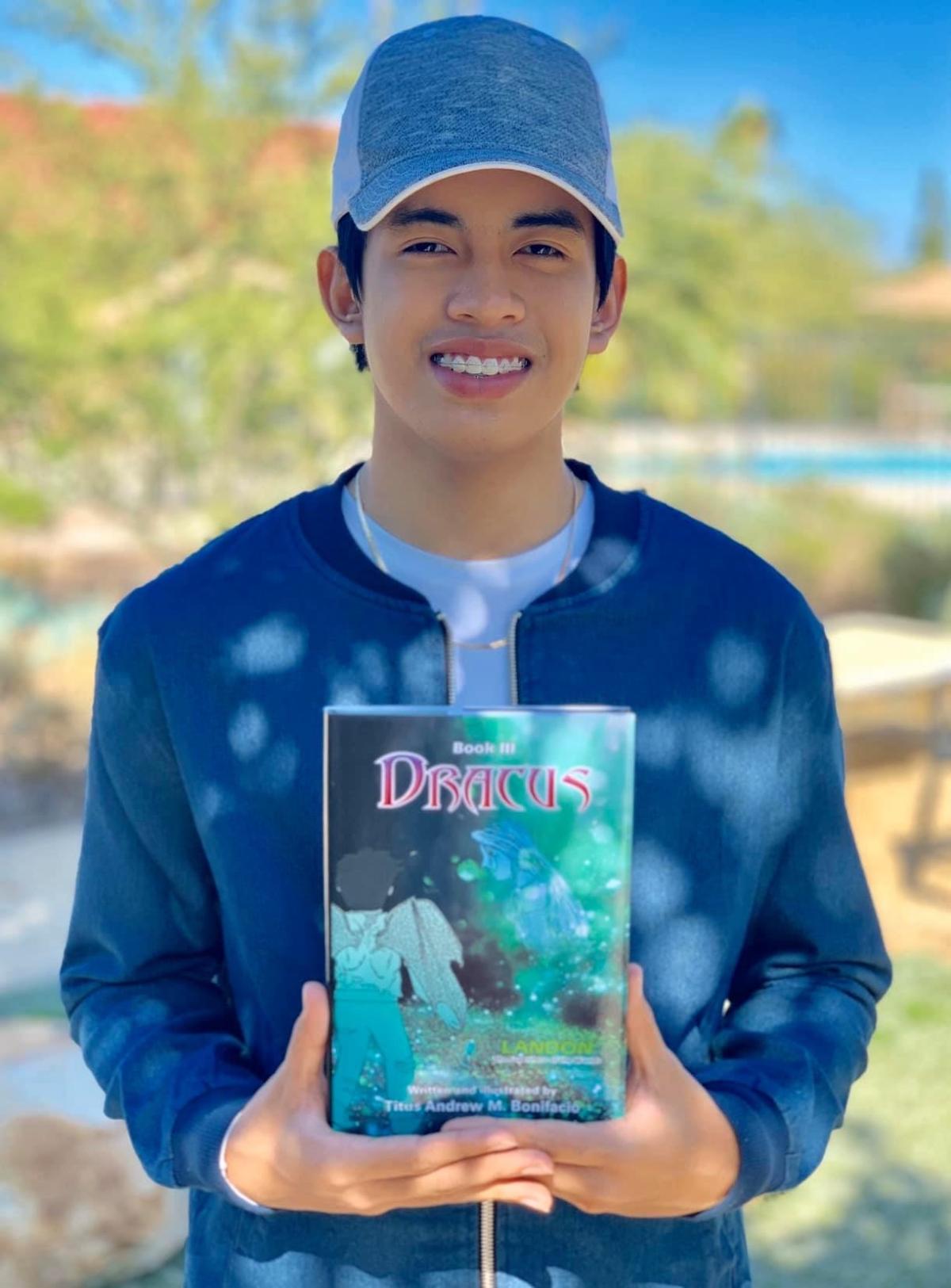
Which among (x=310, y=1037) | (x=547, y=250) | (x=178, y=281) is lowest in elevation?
(x=310, y=1037)

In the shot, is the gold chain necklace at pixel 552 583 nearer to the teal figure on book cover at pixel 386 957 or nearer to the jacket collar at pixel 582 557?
the jacket collar at pixel 582 557

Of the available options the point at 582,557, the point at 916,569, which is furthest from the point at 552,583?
the point at 916,569

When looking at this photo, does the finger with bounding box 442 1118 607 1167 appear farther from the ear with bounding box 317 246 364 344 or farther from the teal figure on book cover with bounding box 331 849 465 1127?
the ear with bounding box 317 246 364 344

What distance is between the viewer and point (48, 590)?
987 centimetres

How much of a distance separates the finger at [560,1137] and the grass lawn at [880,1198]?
2496 millimetres

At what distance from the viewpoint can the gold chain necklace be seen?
4.88 ft

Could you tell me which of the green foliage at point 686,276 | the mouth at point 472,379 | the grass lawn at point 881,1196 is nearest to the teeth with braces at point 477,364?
the mouth at point 472,379

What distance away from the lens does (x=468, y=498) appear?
4.93 ft

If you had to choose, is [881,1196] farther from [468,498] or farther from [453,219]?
[453,219]

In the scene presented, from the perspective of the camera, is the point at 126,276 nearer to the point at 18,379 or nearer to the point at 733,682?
the point at 18,379

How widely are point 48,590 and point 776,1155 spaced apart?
9057 mm

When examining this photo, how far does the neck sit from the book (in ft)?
1.10

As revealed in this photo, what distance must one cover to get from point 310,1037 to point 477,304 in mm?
653

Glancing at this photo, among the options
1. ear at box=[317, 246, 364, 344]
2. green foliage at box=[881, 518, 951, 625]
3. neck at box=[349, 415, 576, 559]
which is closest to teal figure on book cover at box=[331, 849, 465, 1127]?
neck at box=[349, 415, 576, 559]
